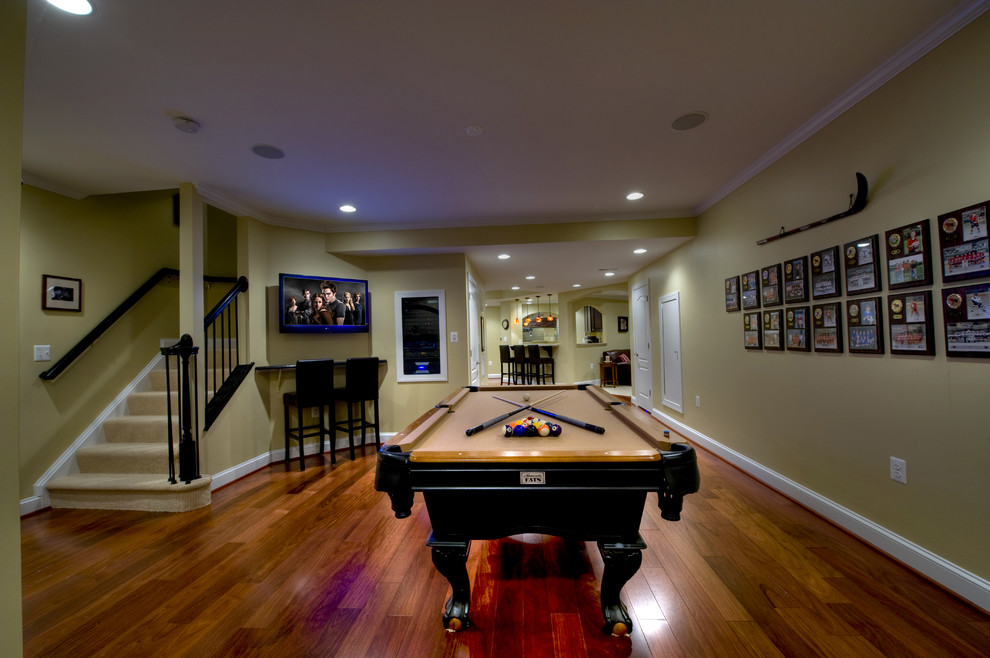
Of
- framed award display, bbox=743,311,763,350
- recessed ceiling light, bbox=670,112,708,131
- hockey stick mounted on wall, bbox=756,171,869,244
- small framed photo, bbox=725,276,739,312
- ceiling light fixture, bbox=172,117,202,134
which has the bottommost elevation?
framed award display, bbox=743,311,763,350

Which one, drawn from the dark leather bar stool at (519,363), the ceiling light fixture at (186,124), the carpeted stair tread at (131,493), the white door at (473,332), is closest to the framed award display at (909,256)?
the white door at (473,332)

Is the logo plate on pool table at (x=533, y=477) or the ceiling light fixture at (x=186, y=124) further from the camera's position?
the ceiling light fixture at (x=186, y=124)

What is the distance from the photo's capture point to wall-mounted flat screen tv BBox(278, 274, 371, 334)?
13.2 ft

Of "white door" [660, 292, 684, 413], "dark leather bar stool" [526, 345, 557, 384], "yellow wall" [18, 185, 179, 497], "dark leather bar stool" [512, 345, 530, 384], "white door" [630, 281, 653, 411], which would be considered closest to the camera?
"yellow wall" [18, 185, 179, 497]

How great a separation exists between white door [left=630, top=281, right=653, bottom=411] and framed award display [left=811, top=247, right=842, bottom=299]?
131 inches

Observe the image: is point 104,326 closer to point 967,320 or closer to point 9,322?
point 9,322

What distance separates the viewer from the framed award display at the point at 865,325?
2090 mm

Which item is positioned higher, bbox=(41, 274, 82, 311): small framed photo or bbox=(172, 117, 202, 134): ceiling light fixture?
bbox=(172, 117, 202, 134): ceiling light fixture

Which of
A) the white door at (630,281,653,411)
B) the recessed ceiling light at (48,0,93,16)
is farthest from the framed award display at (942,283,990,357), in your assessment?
the white door at (630,281,653,411)

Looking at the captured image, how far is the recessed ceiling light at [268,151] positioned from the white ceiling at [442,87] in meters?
0.08

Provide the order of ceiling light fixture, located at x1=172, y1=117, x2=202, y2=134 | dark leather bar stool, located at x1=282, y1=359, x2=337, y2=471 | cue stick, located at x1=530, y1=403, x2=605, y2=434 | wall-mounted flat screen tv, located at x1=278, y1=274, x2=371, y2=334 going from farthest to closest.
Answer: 1. wall-mounted flat screen tv, located at x1=278, y1=274, x2=371, y2=334
2. dark leather bar stool, located at x1=282, y1=359, x2=337, y2=471
3. ceiling light fixture, located at x1=172, y1=117, x2=202, y2=134
4. cue stick, located at x1=530, y1=403, x2=605, y2=434

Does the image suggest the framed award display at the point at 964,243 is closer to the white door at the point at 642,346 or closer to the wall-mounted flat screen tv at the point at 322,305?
the white door at the point at 642,346

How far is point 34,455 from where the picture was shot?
2.87 metres

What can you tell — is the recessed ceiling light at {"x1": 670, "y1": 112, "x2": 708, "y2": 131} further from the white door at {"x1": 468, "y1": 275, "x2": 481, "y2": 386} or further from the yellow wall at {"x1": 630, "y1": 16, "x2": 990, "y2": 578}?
the white door at {"x1": 468, "y1": 275, "x2": 481, "y2": 386}
